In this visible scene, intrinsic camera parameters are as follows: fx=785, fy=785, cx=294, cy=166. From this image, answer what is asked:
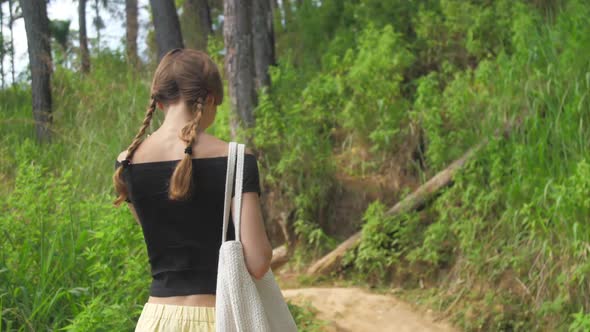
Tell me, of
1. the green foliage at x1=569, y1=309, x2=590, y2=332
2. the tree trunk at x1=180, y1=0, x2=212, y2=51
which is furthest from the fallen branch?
the tree trunk at x1=180, y1=0, x2=212, y2=51

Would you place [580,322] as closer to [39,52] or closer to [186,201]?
[186,201]

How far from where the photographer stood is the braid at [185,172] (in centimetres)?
241

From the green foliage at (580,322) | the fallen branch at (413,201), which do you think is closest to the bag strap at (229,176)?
the green foliage at (580,322)

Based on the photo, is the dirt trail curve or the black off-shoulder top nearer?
the black off-shoulder top

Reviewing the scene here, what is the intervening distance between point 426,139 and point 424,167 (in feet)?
1.02

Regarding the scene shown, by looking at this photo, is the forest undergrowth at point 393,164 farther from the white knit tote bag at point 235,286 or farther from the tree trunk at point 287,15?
the white knit tote bag at point 235,286

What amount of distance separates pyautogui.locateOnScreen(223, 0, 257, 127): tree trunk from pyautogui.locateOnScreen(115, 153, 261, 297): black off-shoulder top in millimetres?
6418

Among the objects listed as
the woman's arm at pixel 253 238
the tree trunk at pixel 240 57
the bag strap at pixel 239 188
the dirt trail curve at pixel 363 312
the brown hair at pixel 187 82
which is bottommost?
the dirt trail curve at pixel 363 312

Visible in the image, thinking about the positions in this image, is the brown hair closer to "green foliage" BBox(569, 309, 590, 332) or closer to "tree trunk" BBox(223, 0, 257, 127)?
"green foliage" BBox(569, 309, 590, 332)

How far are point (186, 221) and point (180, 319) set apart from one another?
314 mm

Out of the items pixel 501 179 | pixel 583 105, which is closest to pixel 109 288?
pixel 501 179

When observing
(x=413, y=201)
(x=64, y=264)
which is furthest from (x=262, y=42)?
(x=64, y=264)

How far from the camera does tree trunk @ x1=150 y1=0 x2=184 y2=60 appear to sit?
10117 millimetres

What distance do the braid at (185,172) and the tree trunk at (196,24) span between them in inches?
441
